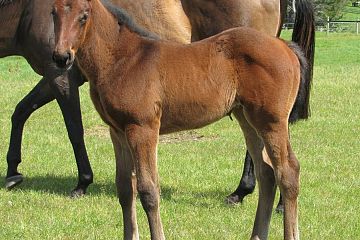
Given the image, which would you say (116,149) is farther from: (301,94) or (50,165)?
(50,165)

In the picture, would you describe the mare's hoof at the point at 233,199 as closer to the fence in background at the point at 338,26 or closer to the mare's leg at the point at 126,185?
the mare's leg at the point at 126,185

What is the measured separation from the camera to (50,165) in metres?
7.48

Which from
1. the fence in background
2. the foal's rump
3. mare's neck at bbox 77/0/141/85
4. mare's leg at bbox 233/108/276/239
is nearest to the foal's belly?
the foal's rump

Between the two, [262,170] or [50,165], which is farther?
[50,165]

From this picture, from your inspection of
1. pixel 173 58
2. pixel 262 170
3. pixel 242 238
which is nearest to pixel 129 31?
pixel 173 58

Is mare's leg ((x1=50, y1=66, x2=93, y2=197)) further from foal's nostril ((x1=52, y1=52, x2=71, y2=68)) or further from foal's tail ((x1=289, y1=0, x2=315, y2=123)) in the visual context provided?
foal's nostril ((x1=52, y1=52, x2=71, y2=68))

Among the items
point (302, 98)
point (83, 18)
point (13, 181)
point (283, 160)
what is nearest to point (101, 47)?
point (83, 18)

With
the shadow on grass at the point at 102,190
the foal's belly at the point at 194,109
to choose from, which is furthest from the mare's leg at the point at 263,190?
the shadow on grass at the point at 102,190

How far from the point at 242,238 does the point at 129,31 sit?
5.49 feet

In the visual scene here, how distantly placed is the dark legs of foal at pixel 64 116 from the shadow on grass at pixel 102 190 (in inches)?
5.5

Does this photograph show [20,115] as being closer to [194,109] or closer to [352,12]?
[194,109]

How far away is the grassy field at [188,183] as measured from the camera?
5.12 metres

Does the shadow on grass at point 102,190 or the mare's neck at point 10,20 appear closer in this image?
the shadow on grass at point 102,190

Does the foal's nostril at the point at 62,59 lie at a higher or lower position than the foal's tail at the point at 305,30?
higher
